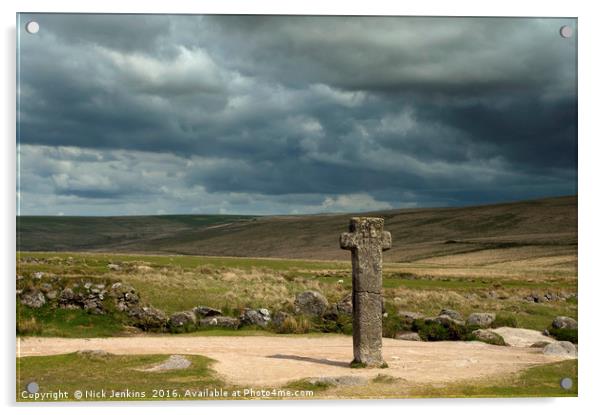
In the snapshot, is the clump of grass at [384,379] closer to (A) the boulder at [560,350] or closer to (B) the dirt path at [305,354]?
(B) the dirt path at [305,354]

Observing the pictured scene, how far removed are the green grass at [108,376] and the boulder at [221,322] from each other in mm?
7372

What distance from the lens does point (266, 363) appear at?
19438 millimetres

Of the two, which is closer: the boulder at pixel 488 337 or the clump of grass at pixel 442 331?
the boulder at pixel 488 337

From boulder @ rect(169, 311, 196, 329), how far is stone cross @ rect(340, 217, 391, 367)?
942 centimetres

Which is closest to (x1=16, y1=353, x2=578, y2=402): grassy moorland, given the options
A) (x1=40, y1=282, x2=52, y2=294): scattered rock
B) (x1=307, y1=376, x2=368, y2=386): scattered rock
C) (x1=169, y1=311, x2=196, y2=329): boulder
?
(x1=307, y1=376, x2=368, y2=386): scattered rock

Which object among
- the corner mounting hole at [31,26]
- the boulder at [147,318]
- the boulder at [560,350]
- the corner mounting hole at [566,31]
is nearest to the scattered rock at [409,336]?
the boulder at [560,350]

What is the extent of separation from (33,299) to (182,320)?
5.74 meters

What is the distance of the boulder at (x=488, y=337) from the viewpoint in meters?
24.5

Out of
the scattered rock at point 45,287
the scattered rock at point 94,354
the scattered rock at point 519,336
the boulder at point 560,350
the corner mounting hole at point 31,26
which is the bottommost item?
the scattered rock at point 519,336

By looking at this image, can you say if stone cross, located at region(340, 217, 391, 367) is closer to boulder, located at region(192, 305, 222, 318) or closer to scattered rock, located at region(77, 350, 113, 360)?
scattered rock, located at region(77, 350, 113, 360)

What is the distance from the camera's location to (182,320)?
87.0 feet

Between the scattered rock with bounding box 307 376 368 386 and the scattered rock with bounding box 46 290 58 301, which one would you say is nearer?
the scattered rock with bounding box 307 376 368 386

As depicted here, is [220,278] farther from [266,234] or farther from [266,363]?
[266,234]

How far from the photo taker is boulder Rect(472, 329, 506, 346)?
2448 centimetres
